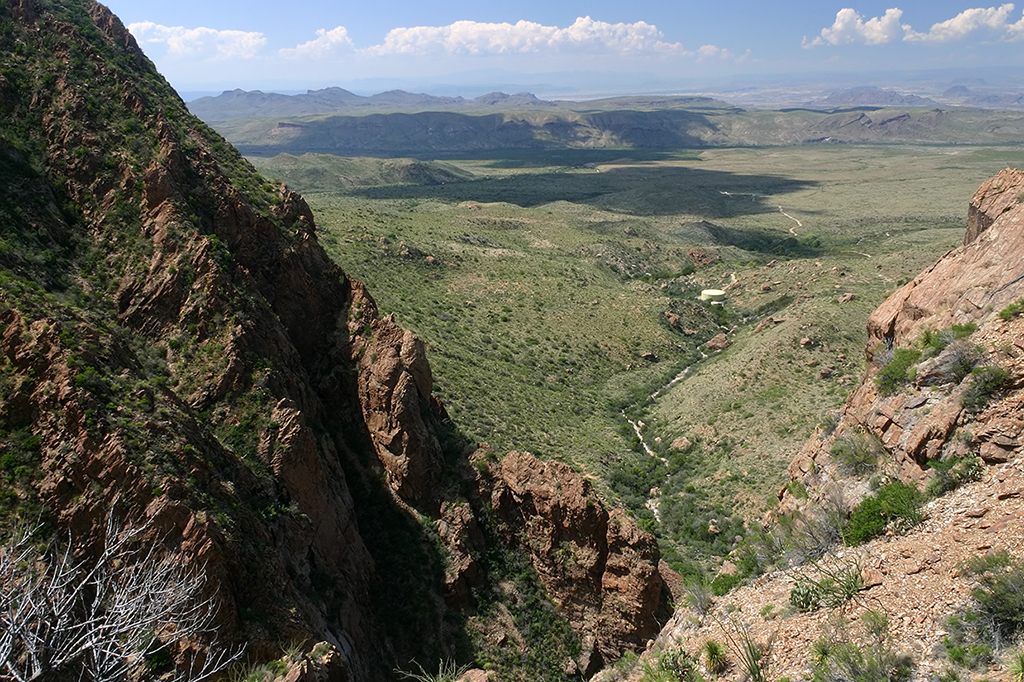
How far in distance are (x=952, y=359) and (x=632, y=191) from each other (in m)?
141

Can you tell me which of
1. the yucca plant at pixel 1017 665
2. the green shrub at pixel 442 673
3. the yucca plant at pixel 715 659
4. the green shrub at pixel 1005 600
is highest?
the green shrub at pixel 1005 600

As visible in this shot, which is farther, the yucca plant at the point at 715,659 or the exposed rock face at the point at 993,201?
the exposed rock face at the point at 993,201

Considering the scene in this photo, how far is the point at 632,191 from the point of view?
14925cm

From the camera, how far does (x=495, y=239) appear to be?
77.7 meters

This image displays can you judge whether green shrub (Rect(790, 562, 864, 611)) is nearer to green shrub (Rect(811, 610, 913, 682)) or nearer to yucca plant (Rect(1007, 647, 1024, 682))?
green shrub (Rect(811, 610, 913, 682))

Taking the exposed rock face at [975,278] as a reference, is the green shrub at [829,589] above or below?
below

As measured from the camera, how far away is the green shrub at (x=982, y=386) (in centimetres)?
1324

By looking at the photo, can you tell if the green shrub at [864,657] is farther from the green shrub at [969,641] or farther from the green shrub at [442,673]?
the green shrub at [442,673]

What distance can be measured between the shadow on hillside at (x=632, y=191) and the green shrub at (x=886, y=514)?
378 feet

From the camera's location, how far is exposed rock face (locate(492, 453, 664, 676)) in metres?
19.6

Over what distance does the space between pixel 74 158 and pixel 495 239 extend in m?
60.2

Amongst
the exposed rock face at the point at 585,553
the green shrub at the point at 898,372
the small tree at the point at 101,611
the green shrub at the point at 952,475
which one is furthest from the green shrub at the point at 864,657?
the small tree at the point at 101,611

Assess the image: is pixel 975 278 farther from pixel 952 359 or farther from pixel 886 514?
pixel 886 514

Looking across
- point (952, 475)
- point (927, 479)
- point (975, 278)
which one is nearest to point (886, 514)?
point (927, 479)
